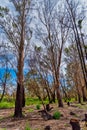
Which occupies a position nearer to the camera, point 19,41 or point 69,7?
point 19,41

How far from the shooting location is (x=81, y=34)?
19.5 m

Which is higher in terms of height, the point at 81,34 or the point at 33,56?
the point at 81,34

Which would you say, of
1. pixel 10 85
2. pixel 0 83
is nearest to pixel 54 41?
pixel 0 83

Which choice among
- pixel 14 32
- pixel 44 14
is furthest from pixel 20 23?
pixel 44 14

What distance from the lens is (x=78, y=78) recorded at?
Answer: 2897 centimetres

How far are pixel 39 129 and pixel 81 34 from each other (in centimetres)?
1336

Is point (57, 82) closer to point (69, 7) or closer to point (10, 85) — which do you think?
point (69, 7)

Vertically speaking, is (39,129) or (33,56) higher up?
(33,56)

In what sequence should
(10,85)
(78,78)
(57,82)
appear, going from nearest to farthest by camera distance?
(57,82) < (78,78) < (10,85)

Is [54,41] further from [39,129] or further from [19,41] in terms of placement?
[39,129]

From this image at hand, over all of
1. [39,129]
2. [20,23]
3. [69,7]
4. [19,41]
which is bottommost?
[39,129]

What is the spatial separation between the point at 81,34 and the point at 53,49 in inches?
130

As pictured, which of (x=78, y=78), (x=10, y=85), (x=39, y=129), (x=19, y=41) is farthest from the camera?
(x=10, y=85)

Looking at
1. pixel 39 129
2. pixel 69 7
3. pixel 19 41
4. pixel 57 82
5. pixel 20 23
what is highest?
pixel 69 7
